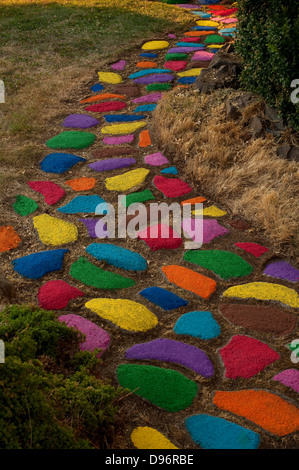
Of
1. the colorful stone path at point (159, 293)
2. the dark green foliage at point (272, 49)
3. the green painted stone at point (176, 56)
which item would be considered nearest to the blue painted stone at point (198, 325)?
the colorful stone path at point (159, 293)

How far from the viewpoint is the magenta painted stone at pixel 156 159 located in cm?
486

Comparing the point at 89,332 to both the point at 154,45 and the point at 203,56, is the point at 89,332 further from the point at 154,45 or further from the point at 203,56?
the point at 154,45

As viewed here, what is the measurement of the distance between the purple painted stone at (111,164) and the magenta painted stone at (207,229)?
41.5 inches

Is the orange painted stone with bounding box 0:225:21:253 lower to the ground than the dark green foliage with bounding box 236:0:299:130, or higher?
lower

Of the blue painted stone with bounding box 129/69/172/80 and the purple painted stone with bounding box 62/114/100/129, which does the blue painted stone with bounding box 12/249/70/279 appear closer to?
the purple painted stone with bounding box 62/114/100/129

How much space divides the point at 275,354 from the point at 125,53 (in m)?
5.78

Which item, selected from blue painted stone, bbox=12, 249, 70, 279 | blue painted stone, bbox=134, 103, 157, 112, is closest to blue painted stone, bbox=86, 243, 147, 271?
blue painted stone, bbox=12, 249, 70, 279

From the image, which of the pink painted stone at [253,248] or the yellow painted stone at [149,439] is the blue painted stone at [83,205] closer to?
the pink painted stone at [253,248]

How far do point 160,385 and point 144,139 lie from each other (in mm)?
3072

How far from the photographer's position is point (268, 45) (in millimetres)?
4359

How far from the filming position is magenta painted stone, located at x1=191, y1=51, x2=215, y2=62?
705 cm

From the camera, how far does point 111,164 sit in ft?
15.9

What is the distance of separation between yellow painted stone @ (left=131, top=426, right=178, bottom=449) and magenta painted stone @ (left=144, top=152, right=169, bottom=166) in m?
2.85

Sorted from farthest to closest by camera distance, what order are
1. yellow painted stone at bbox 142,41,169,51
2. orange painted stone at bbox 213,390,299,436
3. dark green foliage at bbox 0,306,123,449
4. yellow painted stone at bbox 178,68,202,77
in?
yellow painted stone at bbox 142,41,169,51 < yellow painted stone at bbox 178,68,202,77 < orange painted stone at bbox 213,390,299,436 < dark green foliage at bbox 0,306,123,449
